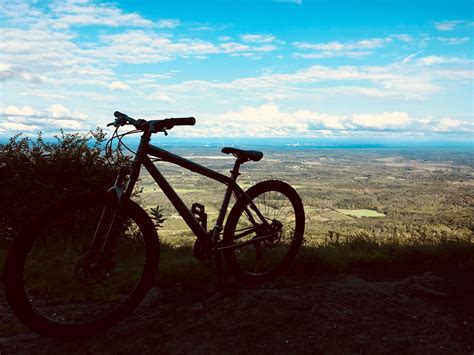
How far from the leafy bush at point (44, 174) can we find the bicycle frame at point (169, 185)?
15.8ft

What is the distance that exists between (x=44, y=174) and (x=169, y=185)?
5.89m

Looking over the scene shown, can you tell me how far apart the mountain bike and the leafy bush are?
410 centimetres

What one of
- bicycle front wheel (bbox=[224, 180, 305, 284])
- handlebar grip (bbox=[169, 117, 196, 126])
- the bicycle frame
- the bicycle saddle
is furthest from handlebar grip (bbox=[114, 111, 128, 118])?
bicycle front wheel (bbox=[224, 180, 305, 284])

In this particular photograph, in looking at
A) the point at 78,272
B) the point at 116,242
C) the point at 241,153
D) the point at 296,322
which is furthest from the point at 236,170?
the point at 78,272

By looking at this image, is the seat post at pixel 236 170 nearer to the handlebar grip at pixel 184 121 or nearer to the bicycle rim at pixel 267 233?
the bicycle rim at pixel 267 233

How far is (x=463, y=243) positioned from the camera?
5.56m

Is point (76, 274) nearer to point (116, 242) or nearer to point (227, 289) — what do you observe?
point (116, 242)

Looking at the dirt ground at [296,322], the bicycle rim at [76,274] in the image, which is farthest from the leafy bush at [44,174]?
the dirt ground at [296,322]

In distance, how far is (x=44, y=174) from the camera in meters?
8.29

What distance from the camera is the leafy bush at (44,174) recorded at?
820 cm

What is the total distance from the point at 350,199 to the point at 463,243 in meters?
95.1

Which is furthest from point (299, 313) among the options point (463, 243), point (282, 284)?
point (463, 243)

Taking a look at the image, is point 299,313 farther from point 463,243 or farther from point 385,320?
point 463,243

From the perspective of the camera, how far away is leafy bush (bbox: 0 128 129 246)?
820 cm
